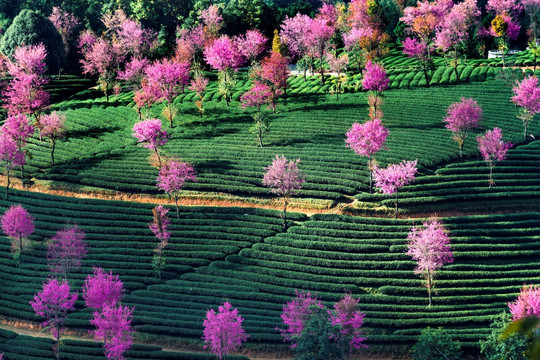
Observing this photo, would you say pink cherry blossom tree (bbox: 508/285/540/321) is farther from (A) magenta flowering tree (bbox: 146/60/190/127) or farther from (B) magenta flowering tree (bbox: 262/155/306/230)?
(A) magenta flowering tree (bbox: 146/60/190/127)

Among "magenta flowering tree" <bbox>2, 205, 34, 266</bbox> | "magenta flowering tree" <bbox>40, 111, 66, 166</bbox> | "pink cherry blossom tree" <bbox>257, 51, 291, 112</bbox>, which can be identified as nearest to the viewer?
"magenta flowering tree" <bbox>2, 205, 34, 266</bbox>

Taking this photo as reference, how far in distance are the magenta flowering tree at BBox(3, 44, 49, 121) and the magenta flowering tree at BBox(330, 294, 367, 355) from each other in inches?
1953

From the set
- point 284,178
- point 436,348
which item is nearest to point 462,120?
point 284,178

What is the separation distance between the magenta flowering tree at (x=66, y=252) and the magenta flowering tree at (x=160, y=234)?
19.4 feet

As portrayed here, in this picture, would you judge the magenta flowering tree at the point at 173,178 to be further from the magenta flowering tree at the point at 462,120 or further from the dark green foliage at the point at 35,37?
the dark green foliage at the point at 35,37

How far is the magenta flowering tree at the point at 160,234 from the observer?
52.9 meters

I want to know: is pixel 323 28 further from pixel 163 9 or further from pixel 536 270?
pixel 536 270

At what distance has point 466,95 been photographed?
3324 inches

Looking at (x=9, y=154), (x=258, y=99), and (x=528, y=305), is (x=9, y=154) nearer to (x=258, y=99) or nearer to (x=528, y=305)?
(x=258, y=99)

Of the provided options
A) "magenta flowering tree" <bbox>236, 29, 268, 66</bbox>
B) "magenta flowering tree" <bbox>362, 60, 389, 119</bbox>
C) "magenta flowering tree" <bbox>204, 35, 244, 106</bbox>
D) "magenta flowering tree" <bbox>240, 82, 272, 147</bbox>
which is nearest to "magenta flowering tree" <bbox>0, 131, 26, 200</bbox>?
"magenta flowering tree" <bbox>240, 82, 272, 147</bbox>

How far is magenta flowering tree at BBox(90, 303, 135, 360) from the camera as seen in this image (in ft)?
133

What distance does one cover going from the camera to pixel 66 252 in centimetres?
5225

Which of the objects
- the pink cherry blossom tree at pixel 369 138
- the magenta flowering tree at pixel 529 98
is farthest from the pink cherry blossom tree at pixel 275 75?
the magenta flowering tree at pixel 529 98

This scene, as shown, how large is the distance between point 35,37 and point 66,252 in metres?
57.9
